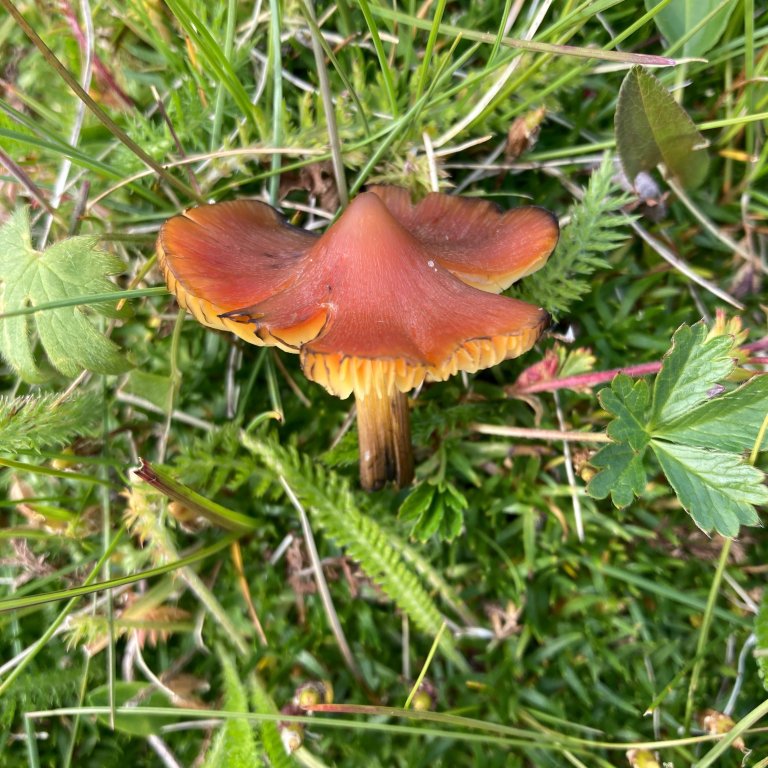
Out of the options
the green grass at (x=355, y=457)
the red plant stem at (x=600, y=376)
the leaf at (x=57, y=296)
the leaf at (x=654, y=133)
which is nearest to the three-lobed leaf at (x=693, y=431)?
the red plant stem at (x=600, y=376)

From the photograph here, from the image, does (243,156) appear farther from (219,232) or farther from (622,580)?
(622,580)

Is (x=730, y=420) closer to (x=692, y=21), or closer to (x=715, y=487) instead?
(x=715, y=487)

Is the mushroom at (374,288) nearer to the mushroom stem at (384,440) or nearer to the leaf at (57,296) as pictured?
the mushroom stem at (384,440)

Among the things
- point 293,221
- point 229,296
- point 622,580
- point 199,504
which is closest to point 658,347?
point 622,580

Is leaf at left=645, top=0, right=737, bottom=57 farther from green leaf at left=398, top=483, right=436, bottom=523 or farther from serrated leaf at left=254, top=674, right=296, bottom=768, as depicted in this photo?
serrated leaf at left=254, top=674, right=296, bottom=768

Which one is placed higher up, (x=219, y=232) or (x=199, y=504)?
(x=219, y=232)

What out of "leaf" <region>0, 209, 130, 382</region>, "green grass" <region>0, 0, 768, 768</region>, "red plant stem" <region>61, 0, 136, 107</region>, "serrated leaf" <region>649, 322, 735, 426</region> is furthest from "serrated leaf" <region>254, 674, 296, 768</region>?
"red plant stem" <region>61, 0, 136, 107</region>
